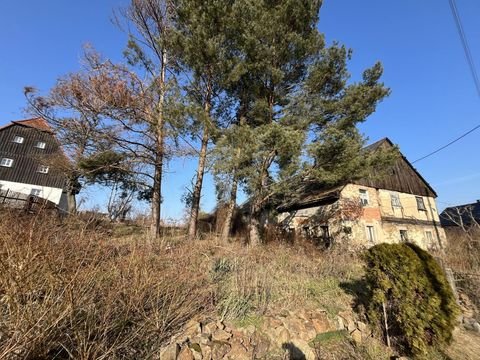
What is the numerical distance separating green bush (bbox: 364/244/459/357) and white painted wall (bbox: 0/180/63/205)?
2587 cm

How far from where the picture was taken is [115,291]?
11.6 feet

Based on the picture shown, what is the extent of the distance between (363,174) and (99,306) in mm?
9484

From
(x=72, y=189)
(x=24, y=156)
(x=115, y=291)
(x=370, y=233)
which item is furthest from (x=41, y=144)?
(x=370, y=233)

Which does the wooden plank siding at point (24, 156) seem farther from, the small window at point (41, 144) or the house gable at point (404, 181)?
the house gable at point (404, 181)

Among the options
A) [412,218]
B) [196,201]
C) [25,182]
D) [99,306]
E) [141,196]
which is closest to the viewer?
[99,306]

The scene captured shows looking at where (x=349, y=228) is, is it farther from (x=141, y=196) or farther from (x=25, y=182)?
(x=25, y=182)

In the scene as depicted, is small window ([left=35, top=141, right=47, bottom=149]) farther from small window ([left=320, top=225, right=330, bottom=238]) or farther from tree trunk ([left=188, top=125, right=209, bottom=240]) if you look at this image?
small window ([left=320, top=225, right=330, bottom=238])

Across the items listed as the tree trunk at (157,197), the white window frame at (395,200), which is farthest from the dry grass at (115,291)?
the white window frame at (395,200)

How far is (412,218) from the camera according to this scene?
62.4 feet

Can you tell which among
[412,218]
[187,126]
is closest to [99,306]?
[187,126]

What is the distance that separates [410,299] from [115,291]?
5.04 meters

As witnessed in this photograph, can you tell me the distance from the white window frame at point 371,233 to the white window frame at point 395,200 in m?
3.65

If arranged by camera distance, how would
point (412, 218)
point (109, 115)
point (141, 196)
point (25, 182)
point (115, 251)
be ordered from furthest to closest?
point (25, 182), point (412, 218), point (141, 196), point (109, 115), point (115, 251)

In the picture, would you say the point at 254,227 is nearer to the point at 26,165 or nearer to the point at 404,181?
the point at 404,181
